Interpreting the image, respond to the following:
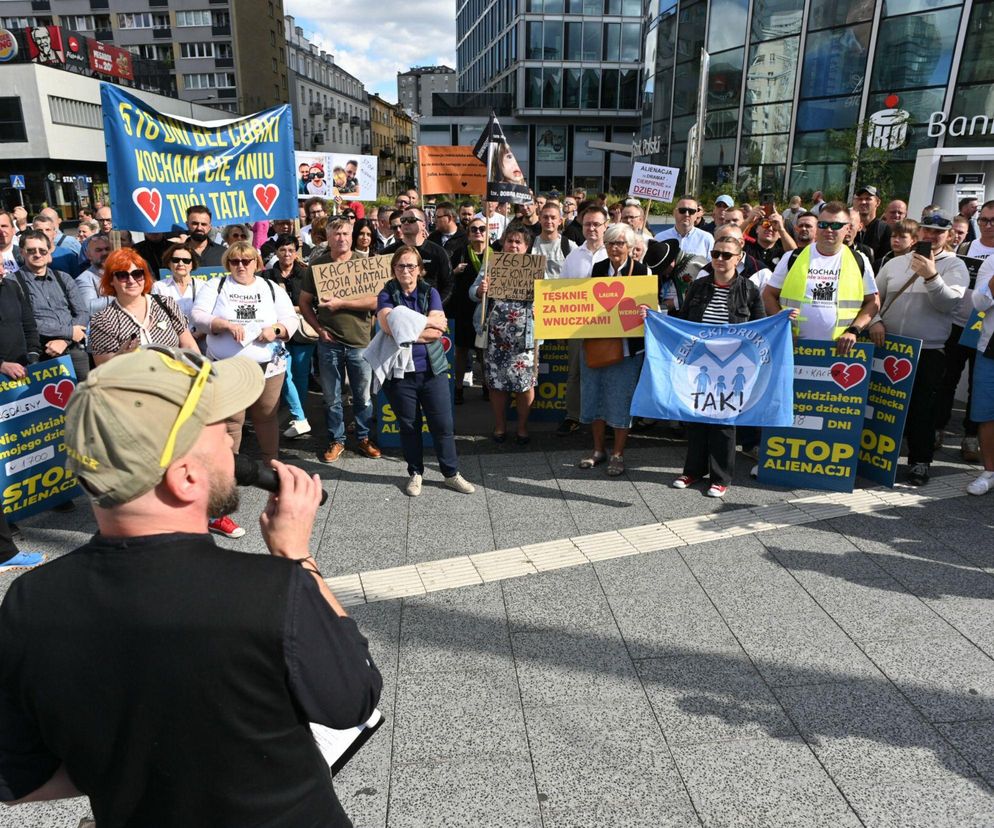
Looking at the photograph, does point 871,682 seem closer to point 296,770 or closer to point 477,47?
point 296,770

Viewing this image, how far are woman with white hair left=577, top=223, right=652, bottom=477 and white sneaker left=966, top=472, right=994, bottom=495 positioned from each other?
2.61m

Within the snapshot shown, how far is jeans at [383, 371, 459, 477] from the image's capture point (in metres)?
5.46

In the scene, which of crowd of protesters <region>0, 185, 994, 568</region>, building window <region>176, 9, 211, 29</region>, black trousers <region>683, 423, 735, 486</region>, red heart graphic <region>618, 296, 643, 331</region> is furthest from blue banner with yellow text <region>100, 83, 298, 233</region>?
building window <region>176, 9, 211, 29</region>

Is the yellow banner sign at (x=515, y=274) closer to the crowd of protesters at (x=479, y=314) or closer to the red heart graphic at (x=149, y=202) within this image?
the crowd of protesters at (x=479, y=314)

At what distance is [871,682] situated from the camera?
3252 mm

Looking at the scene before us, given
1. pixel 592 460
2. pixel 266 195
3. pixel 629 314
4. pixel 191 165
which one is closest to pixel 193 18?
pixel 266 195

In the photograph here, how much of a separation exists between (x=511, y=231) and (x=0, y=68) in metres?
45.1

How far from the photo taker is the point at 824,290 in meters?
5.44

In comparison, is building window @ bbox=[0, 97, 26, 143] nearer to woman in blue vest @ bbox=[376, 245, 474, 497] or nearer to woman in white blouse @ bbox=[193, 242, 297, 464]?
woman in white blouse @ bbox=[193, 242, 297, 464]

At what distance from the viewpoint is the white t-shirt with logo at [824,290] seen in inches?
213

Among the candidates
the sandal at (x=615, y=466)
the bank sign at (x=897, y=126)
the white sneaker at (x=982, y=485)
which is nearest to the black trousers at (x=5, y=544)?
the sandal at (x=615, y=466)

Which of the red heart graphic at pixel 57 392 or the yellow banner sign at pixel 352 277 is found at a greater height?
the yellow banner sign at pixel 352 277

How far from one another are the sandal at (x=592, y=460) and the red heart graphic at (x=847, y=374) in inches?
76.7

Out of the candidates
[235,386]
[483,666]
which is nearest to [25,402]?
[483,666]
